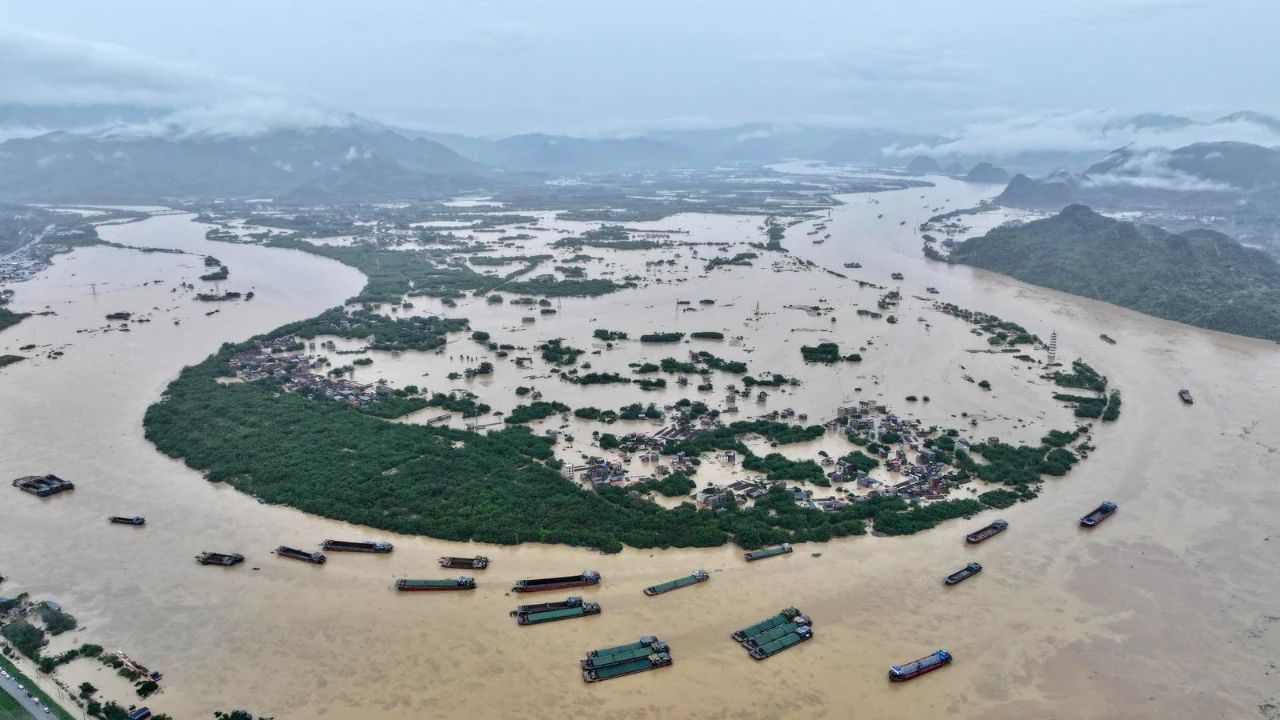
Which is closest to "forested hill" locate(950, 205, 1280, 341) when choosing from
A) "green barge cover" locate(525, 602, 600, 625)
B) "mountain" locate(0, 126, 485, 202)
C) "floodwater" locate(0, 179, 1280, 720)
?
"floodwater" locate(0, 179, 1280, 720)

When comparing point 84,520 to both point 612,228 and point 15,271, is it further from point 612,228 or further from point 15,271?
point 612,228

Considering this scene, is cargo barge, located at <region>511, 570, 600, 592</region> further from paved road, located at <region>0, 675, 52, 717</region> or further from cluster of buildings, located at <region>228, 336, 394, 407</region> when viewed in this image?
cluster of buildings, located at <region>228, 336, 394, 407</region>

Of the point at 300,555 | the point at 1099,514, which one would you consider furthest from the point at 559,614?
the point at 1099,514

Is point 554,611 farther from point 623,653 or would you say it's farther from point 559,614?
point 623,653

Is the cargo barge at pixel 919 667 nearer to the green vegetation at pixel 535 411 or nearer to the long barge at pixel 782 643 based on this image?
the long barge at pixel 782 643

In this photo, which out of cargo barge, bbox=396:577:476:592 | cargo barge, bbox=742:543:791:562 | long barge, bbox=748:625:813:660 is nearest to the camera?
long barge, bbox=748:625:813:660

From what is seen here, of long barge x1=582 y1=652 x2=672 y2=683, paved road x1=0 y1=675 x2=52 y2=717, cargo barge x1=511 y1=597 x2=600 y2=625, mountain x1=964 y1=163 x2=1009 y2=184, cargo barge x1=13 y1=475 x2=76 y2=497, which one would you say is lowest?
paved road x1=0 y1=675 x2=52 y2=717

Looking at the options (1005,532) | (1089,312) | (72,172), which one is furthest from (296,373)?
(72,172)
